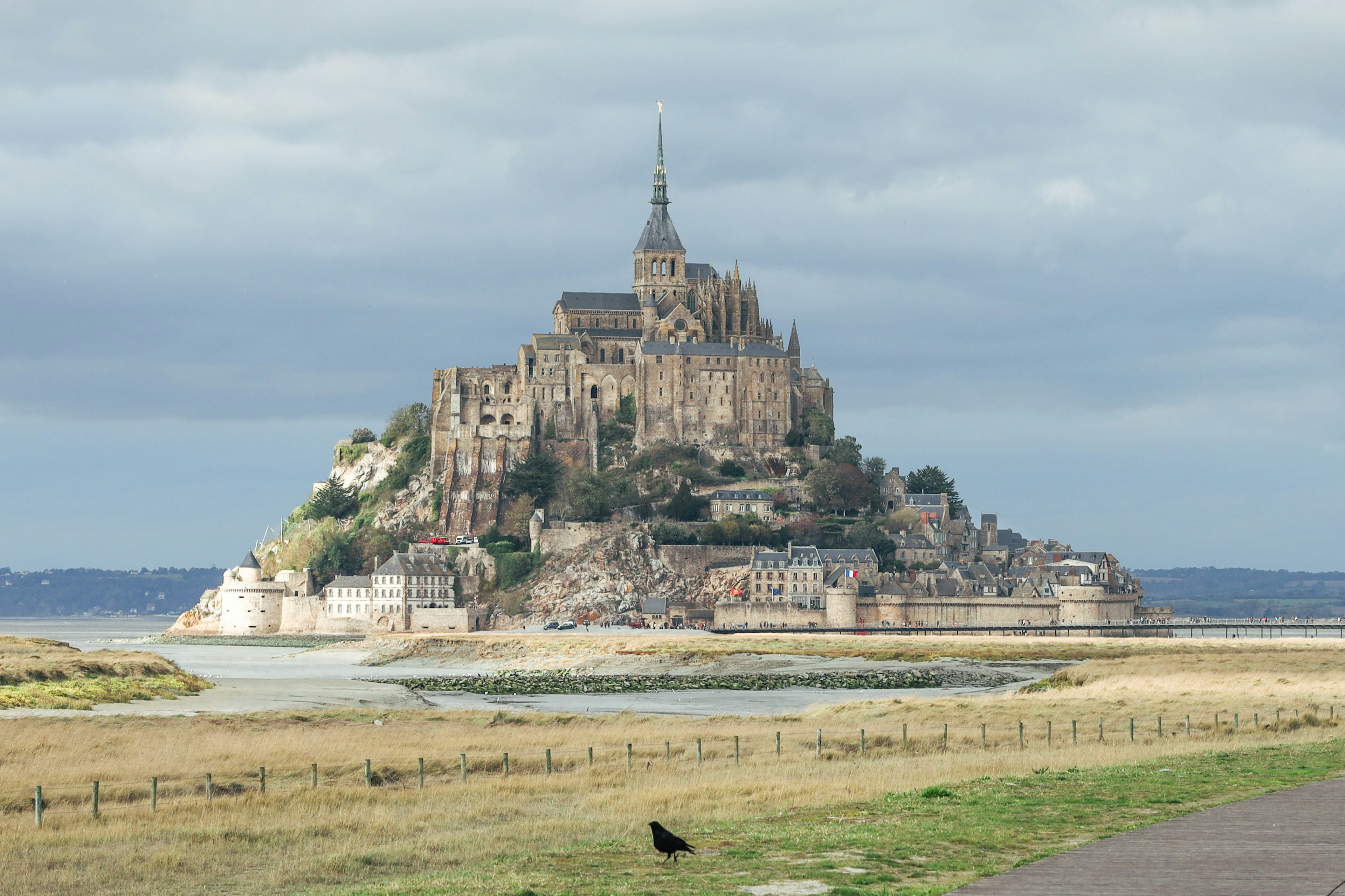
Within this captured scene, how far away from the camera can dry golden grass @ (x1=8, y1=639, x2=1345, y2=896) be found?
68.7 feet

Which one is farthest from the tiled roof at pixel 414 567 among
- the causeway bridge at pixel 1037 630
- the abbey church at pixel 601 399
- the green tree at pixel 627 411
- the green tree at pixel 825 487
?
the green tree at pixel 825 487

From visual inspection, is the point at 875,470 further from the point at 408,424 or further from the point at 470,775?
the point at 470,775

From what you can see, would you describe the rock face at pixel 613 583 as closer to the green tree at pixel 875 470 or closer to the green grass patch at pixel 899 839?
the green tree at pixel 875 470

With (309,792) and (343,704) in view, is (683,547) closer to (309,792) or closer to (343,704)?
(343,704)

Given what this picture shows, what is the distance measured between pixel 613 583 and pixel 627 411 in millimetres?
20787

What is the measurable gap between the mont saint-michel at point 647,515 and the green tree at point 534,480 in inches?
7.4

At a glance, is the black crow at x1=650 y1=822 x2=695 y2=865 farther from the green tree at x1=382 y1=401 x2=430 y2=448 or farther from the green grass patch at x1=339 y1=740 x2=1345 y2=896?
the green tree at x1=382 y1=401 x2=430 y2=448

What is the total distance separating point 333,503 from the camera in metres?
144

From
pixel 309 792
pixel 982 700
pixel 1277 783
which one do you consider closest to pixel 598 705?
pixel 982 700

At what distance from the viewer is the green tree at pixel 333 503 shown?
144 metres

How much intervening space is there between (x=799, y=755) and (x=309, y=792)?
10.5 meters

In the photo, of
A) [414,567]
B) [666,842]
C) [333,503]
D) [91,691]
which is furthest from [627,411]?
[666,842]

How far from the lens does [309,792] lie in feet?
89.1

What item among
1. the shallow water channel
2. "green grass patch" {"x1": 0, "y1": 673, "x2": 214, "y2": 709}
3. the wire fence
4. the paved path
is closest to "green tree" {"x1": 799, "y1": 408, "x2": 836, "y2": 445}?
the shallow water channel
